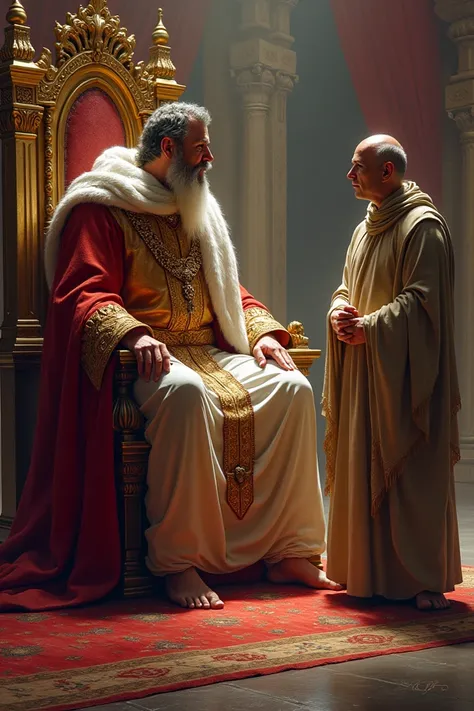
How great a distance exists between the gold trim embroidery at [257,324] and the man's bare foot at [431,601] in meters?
1.32

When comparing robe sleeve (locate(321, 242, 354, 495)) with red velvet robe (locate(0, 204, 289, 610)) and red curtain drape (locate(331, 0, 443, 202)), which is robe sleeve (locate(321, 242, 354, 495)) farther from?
red curtain drape (locate(331, 0, 443, 202))

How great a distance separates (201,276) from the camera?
4.95 metres

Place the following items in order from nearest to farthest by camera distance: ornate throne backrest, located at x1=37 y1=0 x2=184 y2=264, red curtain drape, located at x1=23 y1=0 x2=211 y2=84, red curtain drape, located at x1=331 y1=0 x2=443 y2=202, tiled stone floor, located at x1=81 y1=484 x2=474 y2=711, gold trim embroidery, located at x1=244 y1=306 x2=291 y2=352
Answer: tiled stone floor, located at x1=81 y1=484 x2=474 y2=711
gold trim embroidery, located at x1=244 y1=306 x2=291 y2=352
ornate throne backrest, located at x1=37 y1=0 x2=184 y2=264
red curtain drape, located at x1=23 y1=0 x2=211 y2=84
red curtain drape, located at x1=331 y1=0 x2=443 y2=202

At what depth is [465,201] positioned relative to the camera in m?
9.01

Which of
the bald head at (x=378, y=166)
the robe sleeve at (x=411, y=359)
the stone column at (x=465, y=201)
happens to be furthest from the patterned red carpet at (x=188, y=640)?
the stone column at (x=465, y=201)

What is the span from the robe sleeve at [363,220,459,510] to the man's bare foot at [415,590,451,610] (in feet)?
1.15

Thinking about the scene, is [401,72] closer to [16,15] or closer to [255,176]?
[255,176]

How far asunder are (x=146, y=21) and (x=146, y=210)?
2.56m

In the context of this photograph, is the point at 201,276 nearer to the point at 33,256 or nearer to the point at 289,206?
the point at 33,256

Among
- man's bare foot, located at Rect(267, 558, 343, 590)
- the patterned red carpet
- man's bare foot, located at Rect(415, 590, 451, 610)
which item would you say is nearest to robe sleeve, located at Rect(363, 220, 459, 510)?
man's bare foot, located at Rect(415, 590, 451, 610)

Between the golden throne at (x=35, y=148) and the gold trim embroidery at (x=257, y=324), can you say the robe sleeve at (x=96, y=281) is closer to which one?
the golden throne at (x=35, y=148)

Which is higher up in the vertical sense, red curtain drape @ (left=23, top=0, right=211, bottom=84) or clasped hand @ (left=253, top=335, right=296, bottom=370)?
red curtain drape @ (left=23, top=0, right=211, bottom=84)

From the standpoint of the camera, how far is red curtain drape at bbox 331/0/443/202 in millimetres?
8477

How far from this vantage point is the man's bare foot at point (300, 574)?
4512 mm
